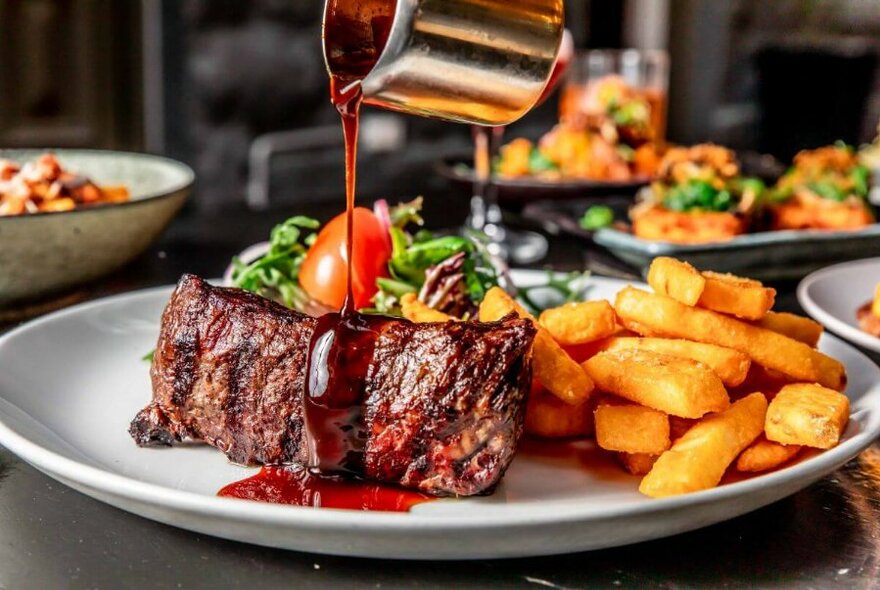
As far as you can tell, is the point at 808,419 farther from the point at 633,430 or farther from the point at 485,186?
the point at 485,186

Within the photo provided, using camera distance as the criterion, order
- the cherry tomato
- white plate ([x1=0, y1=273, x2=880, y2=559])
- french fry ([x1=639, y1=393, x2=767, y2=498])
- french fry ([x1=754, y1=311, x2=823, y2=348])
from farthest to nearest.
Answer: the cherry tomato < french fry ([x1=754, y1=311, x2=823, y2=348]) < french fry ([x1=639, y1=393, x2=767, y2=498]) < white plate ([x1=0, y1=273, x2=880, y2=559])

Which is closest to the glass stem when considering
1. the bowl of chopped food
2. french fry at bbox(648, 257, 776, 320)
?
the bowl of chopped food

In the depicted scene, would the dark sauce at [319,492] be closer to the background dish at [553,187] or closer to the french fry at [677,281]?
the french fry at [677,281]

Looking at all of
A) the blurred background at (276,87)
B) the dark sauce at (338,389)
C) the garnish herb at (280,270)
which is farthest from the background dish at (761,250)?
the blurred background at (276,87)

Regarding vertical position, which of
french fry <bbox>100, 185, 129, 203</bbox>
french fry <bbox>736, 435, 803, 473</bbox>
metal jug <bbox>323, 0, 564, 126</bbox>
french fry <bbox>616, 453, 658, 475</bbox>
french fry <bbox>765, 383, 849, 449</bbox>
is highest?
metal jug <bbox>323, 0, 564, 126</bbox>

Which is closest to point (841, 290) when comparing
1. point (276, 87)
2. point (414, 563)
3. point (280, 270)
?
point (280, 270)

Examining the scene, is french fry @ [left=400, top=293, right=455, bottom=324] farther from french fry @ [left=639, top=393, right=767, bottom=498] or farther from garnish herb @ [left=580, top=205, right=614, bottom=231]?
garnish herb @ [left=580, top=205, right=614, bottom=231]
